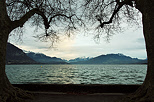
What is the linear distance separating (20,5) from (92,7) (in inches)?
153

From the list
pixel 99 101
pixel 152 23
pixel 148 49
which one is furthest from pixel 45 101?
pixel 152 23

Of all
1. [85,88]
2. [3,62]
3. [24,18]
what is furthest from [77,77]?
[3,62]

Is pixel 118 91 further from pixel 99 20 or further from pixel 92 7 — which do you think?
pixel 92 7

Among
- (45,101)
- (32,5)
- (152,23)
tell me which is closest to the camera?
(152,23)

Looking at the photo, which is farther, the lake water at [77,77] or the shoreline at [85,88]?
the lake water at [77,77]

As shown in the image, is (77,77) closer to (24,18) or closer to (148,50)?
(24,18)

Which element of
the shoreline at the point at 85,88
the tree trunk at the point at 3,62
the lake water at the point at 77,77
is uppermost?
the tree trunk at the point at 3,62

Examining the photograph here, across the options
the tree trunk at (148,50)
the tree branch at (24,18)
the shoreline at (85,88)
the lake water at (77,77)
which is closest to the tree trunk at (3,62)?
the tree branch at (24,18)

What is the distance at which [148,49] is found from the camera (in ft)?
13.3

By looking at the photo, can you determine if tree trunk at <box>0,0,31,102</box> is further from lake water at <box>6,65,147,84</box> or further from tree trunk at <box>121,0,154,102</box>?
lake water at <box>6,65,147,84</box>

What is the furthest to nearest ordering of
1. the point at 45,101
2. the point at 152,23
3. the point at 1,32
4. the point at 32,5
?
the point at 32,5
the point at 45,101
the point at 1,32
the point at 152,23

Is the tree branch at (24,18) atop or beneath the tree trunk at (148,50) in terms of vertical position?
atop

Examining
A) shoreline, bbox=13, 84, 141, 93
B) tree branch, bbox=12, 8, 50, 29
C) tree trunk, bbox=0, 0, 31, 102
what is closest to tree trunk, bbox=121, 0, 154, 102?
shoreline, bbox=13, 84, 141, 93

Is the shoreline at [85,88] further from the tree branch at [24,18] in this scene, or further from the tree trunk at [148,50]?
the tree branch at [24,18]
